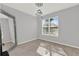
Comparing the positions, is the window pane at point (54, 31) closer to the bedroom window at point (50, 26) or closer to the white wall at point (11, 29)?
the bedroom window at point (50, 26)

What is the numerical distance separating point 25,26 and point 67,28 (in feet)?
1.67

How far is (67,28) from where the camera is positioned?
35.0 inches

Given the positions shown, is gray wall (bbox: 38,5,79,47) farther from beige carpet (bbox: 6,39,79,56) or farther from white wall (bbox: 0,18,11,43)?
white wall (bbox: 0,18,11,43)

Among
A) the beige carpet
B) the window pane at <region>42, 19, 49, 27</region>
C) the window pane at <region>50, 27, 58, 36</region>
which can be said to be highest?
the window pane at <region>42, 19, 49, 27</region>

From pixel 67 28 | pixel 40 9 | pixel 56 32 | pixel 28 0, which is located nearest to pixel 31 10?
pixel 40 9

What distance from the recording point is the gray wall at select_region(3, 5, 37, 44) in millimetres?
714

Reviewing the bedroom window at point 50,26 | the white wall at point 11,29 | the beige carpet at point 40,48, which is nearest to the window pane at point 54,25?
the bedroom window at point 50,26

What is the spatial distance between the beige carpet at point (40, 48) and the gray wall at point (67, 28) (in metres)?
0.06

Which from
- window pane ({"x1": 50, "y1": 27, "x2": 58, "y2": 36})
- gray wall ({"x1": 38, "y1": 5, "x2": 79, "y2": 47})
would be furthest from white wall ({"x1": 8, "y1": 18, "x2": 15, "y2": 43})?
window pane ({"x1": 50, "y1": 27, "x2": 58, "y2": 36})

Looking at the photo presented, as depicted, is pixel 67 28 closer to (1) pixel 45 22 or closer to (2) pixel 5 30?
(1) pixel 45 22

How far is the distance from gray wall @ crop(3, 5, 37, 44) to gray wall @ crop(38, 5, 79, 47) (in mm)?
74

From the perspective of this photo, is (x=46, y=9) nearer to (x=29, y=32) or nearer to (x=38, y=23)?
(x=38, y=23)

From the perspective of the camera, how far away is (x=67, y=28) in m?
0.89

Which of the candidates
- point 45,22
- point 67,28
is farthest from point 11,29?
point 67,28
